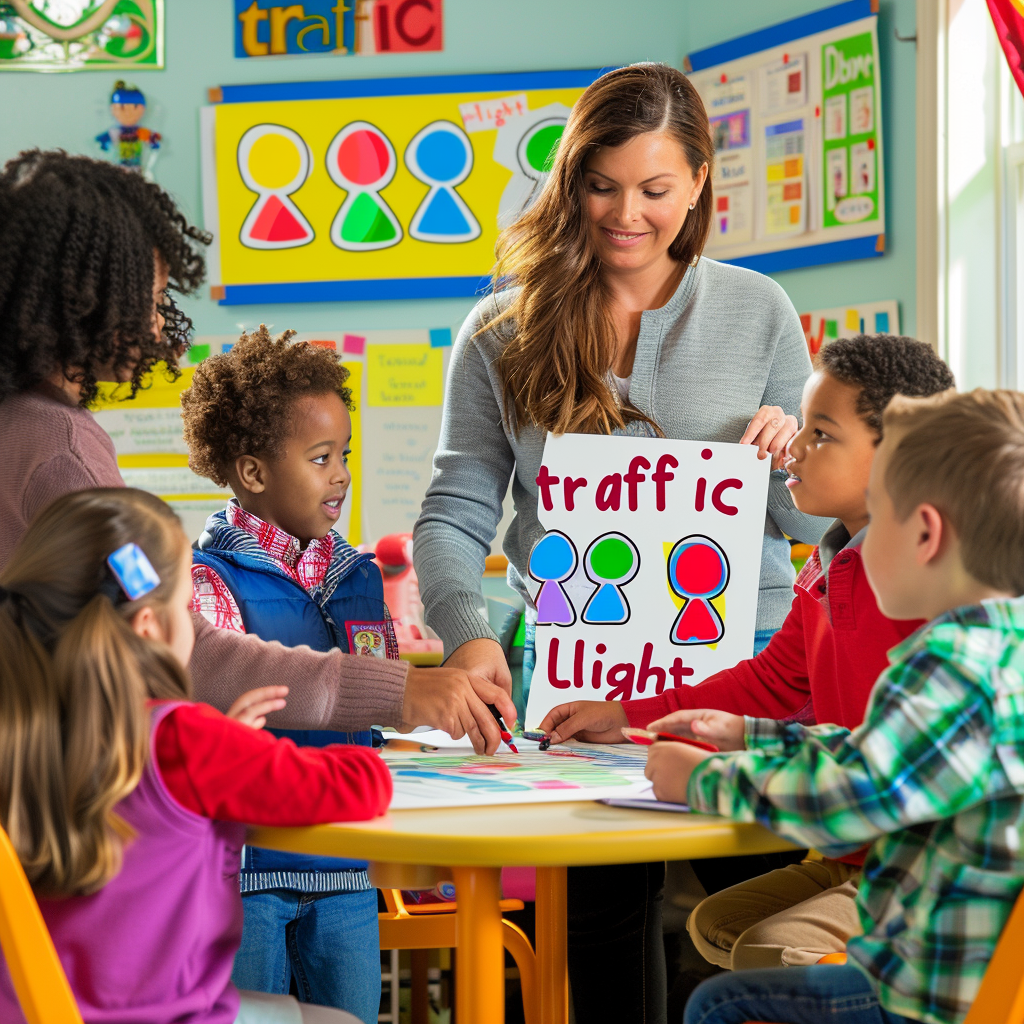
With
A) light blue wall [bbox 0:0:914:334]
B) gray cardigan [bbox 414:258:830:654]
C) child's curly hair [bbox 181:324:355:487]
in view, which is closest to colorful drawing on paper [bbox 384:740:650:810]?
gray cardigan [bbox 414:258:830:654]

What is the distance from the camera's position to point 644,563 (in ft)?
5.14

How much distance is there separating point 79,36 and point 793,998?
3588 millimetres

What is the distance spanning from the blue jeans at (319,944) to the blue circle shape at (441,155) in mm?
2591

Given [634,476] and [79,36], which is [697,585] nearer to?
[634,476]

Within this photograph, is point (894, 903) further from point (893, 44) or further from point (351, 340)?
point (351, 340)

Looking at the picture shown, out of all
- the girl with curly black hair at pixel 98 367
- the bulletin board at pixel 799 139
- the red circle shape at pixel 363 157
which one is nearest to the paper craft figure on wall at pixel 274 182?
the red circle shape at pixel 363 157

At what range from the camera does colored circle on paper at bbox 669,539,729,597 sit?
1.56m

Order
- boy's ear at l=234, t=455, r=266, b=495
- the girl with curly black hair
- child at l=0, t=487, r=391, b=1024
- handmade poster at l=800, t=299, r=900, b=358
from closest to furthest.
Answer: child at l=0, t=487, r=391, b=1024 → the girl with curly black hair → boy's ear at l=234, t=455, r=266, b=495 → handmade poster at l=800, t=299, r=900, b=358

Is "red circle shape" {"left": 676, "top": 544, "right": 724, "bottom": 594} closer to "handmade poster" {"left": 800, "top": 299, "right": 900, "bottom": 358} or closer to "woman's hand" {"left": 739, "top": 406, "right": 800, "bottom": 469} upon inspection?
"woman's hand" {"left": 739, "top": 406, "right": 800, "bottom": 469}

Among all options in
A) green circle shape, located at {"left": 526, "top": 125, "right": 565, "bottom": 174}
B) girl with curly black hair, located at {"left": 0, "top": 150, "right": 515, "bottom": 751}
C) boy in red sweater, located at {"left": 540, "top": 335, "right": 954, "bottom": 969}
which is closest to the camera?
girl with curly black hair, located at {"left": 0, "top": 150, "right": 515, "bottom": 751}

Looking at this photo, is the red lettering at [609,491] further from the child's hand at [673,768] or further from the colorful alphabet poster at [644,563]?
the child's hand at [673,768]

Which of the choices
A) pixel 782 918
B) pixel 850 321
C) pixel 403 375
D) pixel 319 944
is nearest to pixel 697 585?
pixel 782 918

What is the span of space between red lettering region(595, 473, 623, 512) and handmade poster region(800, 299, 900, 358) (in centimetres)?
132

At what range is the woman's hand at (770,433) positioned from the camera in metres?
1.55
